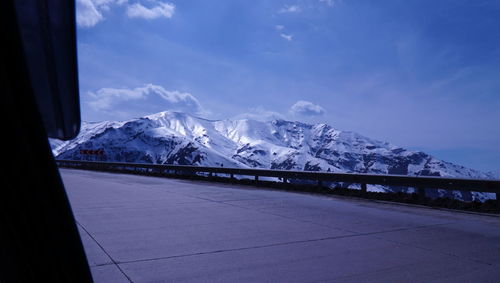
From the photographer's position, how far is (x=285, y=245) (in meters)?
6.12

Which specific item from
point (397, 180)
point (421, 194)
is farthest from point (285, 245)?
point (397, 180)

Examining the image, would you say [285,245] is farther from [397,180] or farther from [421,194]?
[397,180]

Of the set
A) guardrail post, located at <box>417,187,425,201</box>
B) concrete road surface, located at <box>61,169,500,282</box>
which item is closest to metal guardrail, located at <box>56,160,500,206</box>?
guardrail post, located at <box>417,187,425,201</box>

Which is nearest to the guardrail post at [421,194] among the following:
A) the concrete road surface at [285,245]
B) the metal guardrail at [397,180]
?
the metal guardrail at [397,180]

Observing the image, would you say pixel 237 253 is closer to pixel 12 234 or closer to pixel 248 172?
pixel 12 234

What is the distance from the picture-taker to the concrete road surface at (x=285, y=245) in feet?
15.3

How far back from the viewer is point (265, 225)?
7.83 metres

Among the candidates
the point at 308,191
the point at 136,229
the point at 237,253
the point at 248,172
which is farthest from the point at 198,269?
the point at 248,172

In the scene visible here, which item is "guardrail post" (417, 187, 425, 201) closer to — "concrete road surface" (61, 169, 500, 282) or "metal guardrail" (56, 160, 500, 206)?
"metal guardrail" (56, 160, 500, 206)

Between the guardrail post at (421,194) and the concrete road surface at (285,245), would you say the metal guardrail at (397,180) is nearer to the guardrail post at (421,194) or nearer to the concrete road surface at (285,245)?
the guardrail post at (421,194)

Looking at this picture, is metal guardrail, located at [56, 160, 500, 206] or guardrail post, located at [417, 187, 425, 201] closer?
metal guardrail, located at [56, 160, 500, 206]

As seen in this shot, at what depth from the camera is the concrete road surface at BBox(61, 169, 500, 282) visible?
4676mm

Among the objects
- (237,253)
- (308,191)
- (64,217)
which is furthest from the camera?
(308,191)

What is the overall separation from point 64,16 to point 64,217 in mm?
1109
